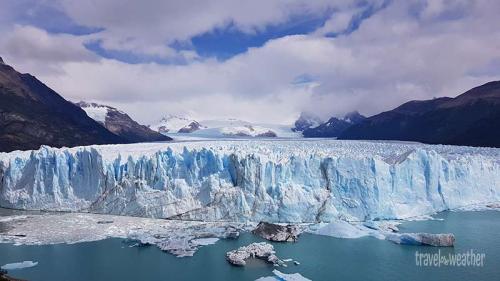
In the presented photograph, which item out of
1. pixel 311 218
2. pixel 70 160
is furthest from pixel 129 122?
pixel 311 218

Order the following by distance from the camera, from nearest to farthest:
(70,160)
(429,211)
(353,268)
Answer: (353,268) < (429,211) < (70,160)

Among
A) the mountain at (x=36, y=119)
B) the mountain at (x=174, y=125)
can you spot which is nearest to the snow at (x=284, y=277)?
the mountain at (x=36, y=119)

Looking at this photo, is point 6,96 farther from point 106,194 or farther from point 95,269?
point 95,269

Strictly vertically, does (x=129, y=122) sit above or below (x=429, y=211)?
above

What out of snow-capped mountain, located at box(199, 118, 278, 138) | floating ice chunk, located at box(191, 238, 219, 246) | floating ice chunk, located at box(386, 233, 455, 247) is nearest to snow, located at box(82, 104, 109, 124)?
snow-capped mountain, located at box(199, 118, 278, 138)

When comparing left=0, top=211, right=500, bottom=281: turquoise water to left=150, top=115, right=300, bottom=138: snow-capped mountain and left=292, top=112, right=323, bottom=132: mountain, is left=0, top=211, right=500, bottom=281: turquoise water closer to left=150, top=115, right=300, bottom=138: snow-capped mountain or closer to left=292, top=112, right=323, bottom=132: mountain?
left=150, top=115, right=300, bottom=138: snow-capped mountain

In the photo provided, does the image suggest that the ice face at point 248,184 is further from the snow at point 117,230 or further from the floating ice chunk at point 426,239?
the floating ice chunk at point 426,239
